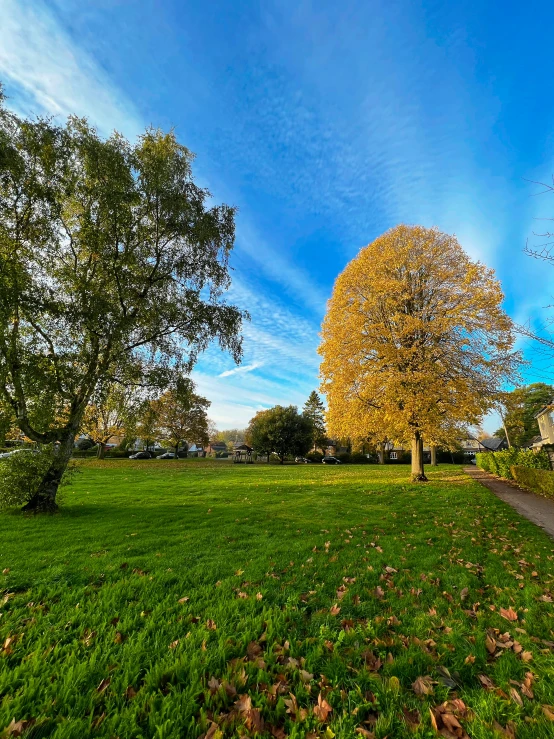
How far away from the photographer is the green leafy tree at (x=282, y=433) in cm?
4984

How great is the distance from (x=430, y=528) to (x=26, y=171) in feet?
53.3

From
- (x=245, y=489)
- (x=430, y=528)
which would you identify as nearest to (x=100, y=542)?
(x=430, y=528)

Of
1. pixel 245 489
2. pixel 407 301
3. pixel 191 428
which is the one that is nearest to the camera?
pixel 245 489

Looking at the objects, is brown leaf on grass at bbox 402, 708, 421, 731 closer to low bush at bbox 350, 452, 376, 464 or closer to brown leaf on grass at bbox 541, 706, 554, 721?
brown leaf on grass at bbox 541, 706, 554, 721

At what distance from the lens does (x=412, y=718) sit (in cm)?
255

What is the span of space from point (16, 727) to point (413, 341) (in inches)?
733

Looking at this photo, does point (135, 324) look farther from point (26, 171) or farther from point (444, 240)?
point (444, 240)

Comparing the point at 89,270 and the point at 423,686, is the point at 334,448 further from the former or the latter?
the point at 423,686

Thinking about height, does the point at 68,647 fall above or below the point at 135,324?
below

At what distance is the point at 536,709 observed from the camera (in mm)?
2615

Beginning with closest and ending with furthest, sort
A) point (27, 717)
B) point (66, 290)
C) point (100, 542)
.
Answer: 1. point (27, 717)
2. point (100, 542)
3. point (66, 290)

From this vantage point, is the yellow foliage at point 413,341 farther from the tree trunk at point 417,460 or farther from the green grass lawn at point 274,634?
the green grass lawn at point 274,634

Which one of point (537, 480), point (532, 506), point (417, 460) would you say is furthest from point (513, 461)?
point (532, 506)

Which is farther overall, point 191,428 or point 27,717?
point 191,428
